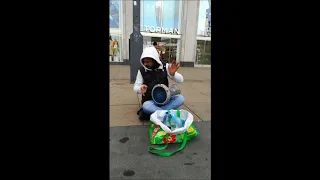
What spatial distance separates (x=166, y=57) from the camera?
490 inches

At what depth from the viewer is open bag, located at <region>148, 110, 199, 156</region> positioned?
6.80ft

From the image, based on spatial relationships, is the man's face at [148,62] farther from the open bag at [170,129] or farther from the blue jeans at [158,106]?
the open bag at [170,129]

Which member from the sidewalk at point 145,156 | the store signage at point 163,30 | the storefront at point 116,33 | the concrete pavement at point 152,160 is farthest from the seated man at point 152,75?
the store signage at point 163,30

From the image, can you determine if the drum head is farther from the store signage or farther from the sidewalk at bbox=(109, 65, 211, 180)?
the store signage

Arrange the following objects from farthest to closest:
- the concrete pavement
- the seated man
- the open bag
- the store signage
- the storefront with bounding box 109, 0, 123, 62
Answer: the store signage
the storefront with bounding box 109, 0, 123, 62
the seated man
the open bag
the concrete pavement

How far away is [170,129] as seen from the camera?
7.29 ft

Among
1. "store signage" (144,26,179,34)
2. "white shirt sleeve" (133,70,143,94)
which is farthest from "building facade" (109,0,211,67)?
"white shirt sleeve" (133,70,143,94)

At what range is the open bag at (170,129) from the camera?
2073 mm

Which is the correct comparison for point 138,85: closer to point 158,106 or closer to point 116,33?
point 158,106

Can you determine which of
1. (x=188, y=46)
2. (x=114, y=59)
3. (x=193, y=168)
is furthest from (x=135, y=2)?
(x=188, y=46)

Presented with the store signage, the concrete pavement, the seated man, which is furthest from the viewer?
the store signage
